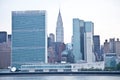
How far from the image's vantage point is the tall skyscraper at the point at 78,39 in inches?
1366

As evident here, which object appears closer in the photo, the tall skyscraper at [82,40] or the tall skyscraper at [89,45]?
the tall skyscraper at [89,45]

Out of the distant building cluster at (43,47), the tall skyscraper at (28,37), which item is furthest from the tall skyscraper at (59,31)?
the tall skyscraper at (28,37)

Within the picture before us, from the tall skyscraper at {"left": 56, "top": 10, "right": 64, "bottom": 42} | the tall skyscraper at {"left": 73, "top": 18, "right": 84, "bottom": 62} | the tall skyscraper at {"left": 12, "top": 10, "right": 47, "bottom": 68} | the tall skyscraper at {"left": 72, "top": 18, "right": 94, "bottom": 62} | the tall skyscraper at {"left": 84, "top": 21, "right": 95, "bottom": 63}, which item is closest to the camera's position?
the tall skyscraper at {"left": 12, "top": 10, "right": 47, "bottom": 68}

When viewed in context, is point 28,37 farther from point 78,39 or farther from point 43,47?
point 78,39

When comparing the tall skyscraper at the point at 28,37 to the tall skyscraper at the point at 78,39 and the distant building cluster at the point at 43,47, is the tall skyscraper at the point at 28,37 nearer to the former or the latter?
the distant building cluster at the point at 43,47

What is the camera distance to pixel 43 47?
102ft

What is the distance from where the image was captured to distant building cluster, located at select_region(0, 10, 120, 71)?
1217 inches

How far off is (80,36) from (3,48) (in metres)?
7.86

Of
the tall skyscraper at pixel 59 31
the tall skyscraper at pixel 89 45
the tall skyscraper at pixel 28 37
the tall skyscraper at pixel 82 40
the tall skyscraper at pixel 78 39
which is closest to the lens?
the tall skyscraper at pixel 28 37

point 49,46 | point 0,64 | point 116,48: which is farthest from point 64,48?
point 0,64

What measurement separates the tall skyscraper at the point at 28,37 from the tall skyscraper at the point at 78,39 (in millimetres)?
4266

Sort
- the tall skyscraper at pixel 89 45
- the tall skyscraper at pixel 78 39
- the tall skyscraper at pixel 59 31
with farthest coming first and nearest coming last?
the tall skyscraper at pixel 59 31 < the tall skyscraper at pixel 78 39 < the tall skyscraper at pixel 89 45

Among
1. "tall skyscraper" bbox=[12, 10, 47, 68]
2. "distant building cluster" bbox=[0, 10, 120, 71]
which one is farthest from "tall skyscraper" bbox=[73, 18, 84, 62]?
"tall skyscraper" bbox=[12, 10, 47, 68]

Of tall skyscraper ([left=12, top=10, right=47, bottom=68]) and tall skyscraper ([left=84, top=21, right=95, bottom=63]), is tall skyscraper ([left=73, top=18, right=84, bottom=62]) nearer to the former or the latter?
tall skyscraper ([left=84, top=21, right=95, bottom=63])
